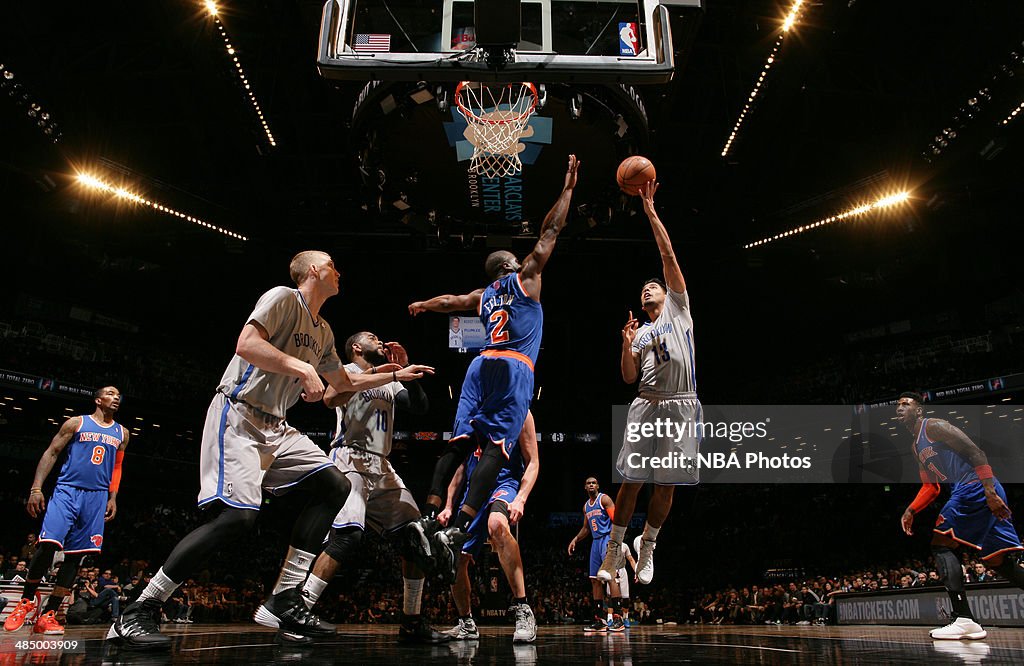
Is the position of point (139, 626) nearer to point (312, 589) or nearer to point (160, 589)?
point (160, 589)

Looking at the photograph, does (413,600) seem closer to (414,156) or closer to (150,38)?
(414,156)

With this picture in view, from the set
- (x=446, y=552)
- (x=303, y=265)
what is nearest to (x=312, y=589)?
(x=446, y=552)

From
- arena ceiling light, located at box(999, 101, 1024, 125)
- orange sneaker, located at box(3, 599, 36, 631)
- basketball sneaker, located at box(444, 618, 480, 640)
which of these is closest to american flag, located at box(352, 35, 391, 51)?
basketball sneaker, located at box(444, 618, 480, 640)

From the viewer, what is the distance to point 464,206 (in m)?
11.9

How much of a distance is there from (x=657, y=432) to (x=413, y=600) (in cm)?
211

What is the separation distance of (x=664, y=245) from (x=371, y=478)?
2.60 meters

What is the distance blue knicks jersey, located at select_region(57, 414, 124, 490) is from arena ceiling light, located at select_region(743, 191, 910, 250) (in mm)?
13376

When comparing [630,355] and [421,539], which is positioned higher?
[630,355]

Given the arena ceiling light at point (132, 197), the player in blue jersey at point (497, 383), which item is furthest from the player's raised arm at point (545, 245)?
the arena ceiling light at point (132, 197)

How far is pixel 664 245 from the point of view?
4.89 metres

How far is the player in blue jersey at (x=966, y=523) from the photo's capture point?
216 inches

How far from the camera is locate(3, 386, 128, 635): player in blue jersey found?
19.5 feet

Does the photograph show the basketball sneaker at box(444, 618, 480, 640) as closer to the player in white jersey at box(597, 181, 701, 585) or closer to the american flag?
the player in white jersey at box(597, 181, 701, 585)

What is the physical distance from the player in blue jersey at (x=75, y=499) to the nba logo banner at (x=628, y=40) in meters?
5.48
